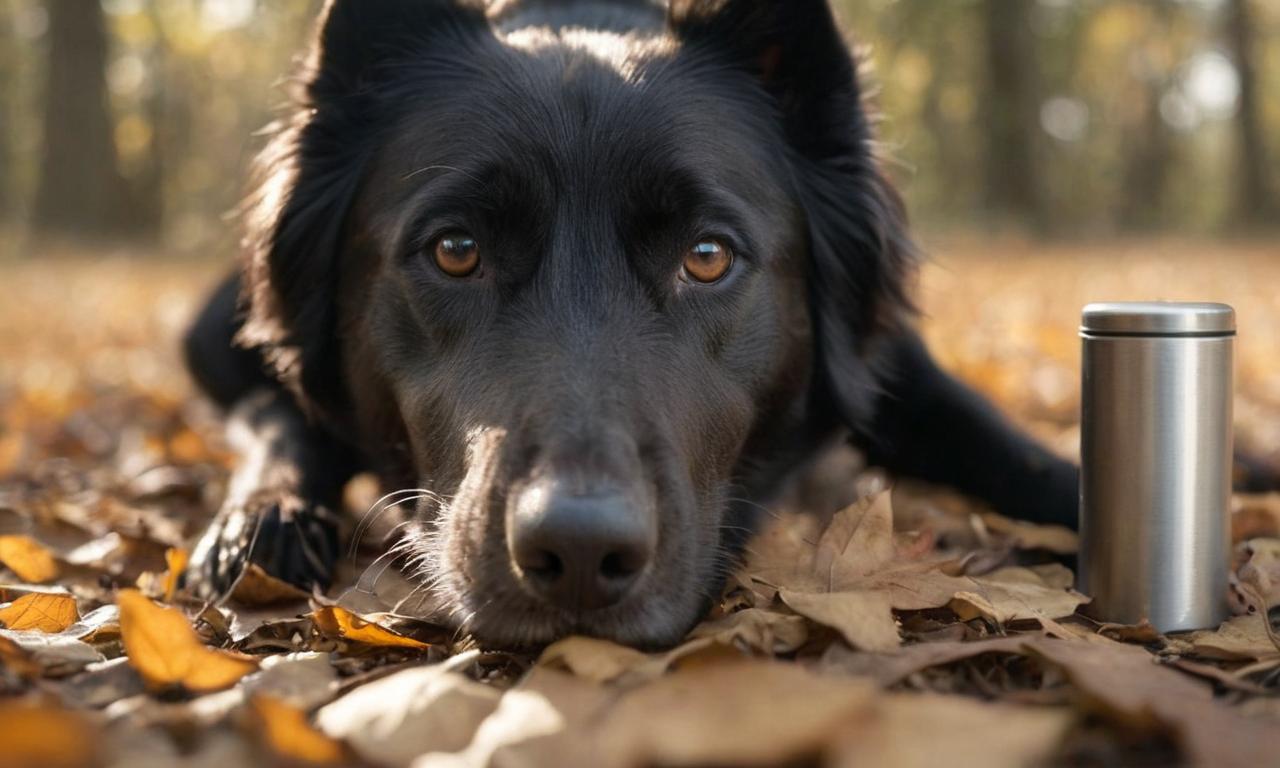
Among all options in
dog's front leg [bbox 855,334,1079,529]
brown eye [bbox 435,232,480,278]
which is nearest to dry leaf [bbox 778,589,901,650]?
brown eye [bbox 435,232,480,278]

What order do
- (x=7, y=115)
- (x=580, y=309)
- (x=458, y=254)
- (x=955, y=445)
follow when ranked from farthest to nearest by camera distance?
1. (x=7, y=115)
2. (x=955, y=445)
3. (x=458, y=254)
4. (x=580, y=309)

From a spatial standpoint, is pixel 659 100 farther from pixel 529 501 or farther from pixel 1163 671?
pixel 1163 671

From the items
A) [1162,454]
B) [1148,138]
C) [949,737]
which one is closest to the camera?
[949,737]

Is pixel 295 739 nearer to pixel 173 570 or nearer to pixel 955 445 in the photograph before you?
pixel 173 570

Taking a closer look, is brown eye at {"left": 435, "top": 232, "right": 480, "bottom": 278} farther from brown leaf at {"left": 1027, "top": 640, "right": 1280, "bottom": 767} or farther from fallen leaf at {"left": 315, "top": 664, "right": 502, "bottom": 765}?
brown leaf at {"left": 1027, "top": 640, "right": 1280, "bottom": 767}

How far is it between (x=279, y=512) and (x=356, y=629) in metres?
0.93

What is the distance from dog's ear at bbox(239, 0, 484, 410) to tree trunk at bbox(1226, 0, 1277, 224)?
2254cm

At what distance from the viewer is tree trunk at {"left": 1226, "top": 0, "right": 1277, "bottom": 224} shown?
2258 centimetres

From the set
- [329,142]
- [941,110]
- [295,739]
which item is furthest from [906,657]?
[941,110]

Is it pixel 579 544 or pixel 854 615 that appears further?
pixel 854 615

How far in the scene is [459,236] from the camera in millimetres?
2676

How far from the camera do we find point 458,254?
8.76 feet

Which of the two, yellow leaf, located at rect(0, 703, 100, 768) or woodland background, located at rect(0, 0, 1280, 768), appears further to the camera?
woodland background, located at rect(0, 0, 1280, 768)

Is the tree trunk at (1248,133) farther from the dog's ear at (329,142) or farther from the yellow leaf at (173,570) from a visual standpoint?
the yellow leaf at (173,570)
